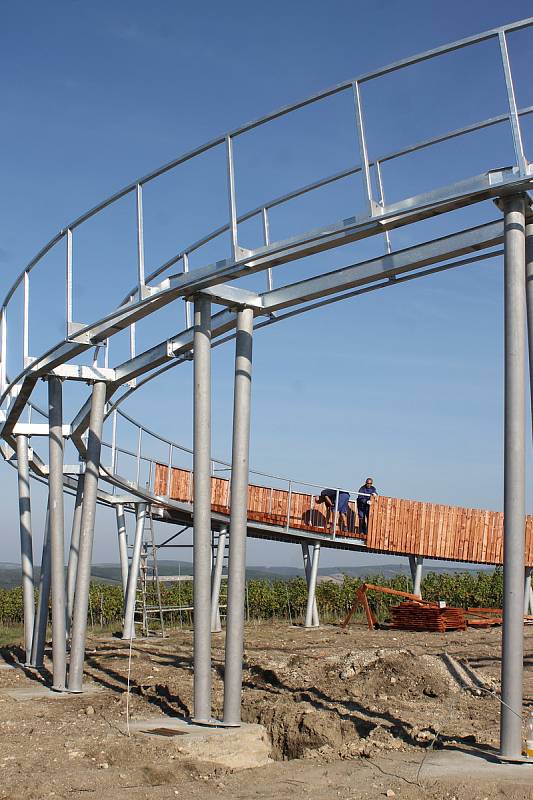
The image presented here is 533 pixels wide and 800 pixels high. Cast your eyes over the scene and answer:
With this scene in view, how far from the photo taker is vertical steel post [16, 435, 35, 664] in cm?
1678

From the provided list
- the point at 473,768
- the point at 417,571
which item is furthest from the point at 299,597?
the point at 473,768

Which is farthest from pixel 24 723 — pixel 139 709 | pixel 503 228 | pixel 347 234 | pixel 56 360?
pixel 503 228

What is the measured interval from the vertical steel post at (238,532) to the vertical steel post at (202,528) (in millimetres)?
280

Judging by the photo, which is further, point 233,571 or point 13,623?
point 13,623

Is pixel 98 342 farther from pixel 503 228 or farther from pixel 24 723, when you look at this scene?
pixel 503 228

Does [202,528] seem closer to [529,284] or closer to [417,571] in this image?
[529,284]

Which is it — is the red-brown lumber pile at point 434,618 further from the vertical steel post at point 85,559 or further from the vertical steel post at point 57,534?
the vertical steel post at point 85,559

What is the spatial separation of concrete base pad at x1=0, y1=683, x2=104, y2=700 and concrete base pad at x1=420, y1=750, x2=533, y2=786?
6391 mm

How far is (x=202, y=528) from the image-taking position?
384 inches

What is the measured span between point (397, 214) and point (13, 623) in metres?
30.3

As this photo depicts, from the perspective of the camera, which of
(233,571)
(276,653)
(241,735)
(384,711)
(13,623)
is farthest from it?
(13,623)

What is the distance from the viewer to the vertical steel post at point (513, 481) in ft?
24.2

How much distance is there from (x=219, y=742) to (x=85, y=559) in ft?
15.1

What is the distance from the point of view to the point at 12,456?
723 inches
